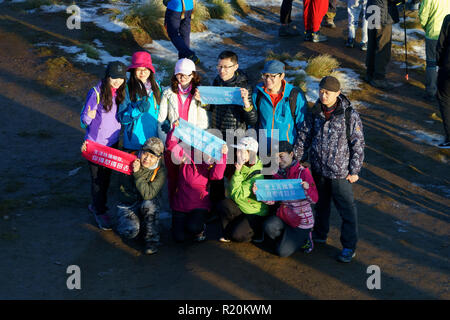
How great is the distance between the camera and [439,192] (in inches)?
273

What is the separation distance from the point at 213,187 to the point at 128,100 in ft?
4.43

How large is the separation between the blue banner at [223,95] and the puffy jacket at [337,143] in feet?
2.44

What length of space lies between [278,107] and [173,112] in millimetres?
1110

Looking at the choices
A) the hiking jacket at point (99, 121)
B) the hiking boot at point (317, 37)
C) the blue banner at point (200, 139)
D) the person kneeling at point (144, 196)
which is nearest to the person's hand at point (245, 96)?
the blue banner at point (200, 139)

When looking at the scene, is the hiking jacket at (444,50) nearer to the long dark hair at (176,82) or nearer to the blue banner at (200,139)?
the long dark hair at (176,82)

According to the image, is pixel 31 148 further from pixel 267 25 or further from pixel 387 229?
pixel 267 25

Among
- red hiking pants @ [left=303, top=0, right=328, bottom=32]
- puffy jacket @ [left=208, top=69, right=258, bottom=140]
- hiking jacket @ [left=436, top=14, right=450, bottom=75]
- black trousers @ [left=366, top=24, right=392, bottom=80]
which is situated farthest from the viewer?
red hiking pants @ [left=303, top=0, right=328, bottom=32]

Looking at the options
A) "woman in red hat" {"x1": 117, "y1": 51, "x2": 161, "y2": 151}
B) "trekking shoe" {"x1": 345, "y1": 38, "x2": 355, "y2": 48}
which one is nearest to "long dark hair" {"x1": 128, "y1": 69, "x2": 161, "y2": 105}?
"woman in red hat" {"x1": 117, "y1": 51, "x2": 161, "y2": 151}

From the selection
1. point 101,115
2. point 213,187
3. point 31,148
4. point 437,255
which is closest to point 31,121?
point 31,148

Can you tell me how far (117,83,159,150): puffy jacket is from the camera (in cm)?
555

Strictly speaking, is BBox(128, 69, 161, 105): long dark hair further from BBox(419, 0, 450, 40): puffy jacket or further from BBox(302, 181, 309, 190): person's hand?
BBox(419, 0, 450, 40): puffy jacket

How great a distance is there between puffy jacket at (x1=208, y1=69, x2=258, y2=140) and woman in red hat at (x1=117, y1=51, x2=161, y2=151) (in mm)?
617

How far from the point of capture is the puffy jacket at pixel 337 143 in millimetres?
4984

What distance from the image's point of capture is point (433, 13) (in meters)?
9.45
